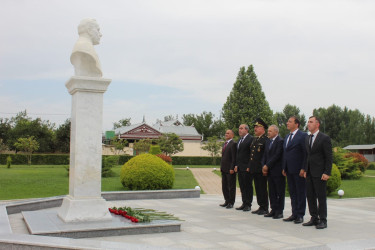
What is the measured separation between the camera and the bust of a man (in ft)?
18.9

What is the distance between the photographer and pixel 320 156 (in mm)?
5922

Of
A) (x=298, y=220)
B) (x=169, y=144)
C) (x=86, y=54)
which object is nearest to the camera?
(x=86, y=54)

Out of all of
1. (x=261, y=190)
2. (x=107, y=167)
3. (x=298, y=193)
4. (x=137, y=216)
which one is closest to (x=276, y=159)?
(x=298, y=193)

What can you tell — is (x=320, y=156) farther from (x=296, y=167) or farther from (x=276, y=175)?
(x=276, y=175)

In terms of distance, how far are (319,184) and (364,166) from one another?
18.9 metres

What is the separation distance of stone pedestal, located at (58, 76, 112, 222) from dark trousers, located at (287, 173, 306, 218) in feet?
10.0

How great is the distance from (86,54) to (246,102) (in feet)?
96.5

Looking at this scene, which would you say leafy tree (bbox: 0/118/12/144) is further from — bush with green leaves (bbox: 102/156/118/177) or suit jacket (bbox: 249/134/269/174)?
suit jacket (bbox: 249/134/269/174)

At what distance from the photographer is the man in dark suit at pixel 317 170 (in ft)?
19.2

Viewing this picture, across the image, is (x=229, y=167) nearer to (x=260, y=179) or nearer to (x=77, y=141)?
(x=260, y=179)

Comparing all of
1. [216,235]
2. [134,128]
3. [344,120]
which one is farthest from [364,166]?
[344,120]

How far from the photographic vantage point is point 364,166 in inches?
894

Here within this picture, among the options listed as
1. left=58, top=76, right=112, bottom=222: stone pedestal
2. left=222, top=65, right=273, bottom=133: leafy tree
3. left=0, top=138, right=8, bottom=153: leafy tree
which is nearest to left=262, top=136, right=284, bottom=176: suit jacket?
left=58, top=76, right=112, bottom=222: stone pedestal

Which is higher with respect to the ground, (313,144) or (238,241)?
(313,144)
